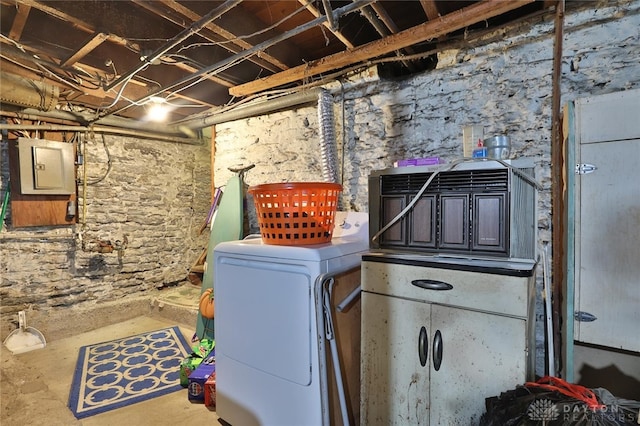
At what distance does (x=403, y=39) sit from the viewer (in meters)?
2.02

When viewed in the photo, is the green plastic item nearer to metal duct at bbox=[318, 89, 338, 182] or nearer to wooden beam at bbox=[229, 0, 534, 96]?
wooden beam at bbox=[229, 0, 534, 96]

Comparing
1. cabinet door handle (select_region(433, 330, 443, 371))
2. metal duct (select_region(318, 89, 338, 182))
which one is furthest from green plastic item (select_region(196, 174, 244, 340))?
cabinet door handle (select_region(433, 330, 443, 371))

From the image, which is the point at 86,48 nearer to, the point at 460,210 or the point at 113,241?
the point at 113,241

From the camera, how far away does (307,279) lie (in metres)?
1.56

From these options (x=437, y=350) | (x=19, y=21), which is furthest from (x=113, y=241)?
(x=437, y=350)

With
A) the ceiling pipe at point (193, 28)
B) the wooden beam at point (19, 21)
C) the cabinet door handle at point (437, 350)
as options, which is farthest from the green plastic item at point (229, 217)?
the cabinet door handle at point (437, 350)

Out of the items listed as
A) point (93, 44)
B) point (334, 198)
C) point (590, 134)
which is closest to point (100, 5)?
point (93, 44)

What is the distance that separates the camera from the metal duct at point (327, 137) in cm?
256

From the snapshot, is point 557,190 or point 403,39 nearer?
point 557,190

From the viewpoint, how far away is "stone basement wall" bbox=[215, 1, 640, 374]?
1733mm

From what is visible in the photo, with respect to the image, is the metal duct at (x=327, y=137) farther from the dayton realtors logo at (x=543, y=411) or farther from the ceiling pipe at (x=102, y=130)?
the ceiling pipe at (x=102, y=130)

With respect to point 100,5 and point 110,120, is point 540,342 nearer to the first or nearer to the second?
point 100,5

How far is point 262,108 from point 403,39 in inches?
60.0

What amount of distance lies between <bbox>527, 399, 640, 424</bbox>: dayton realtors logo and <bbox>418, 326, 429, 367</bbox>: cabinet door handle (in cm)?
41
